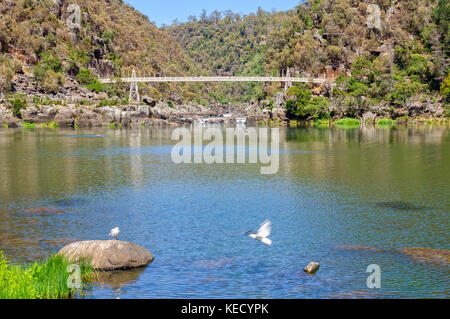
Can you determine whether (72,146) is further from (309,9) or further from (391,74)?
(309,9)

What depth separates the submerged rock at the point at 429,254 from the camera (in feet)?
59.2

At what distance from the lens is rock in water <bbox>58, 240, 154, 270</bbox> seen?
1697 cm

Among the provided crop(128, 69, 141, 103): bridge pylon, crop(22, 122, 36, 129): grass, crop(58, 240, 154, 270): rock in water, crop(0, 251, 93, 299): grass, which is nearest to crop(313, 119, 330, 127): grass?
crop(128, 69, 141, 103): bridge pylon

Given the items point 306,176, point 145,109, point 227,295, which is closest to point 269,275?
point 227,295

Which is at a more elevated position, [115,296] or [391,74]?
[391,74]

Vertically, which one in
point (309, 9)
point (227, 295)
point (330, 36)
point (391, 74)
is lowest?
point (227, 295)

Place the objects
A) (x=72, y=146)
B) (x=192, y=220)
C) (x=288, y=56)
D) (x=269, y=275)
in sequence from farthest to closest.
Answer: (x=288, y=56), (x=72, y=146), (x=192, y=220), (x=269, y=275)

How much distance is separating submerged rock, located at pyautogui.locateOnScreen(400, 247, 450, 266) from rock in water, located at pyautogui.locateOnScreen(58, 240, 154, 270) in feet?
31.4

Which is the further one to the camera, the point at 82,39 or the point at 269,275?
the point at 82,39

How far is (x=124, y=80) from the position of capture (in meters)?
147

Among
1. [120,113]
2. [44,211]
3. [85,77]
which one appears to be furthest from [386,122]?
[44,211]

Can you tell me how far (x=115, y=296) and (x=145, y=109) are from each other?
110166 millimetres

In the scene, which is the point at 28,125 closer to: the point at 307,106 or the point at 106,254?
the point at 307,106

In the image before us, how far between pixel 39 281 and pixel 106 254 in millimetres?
2984
